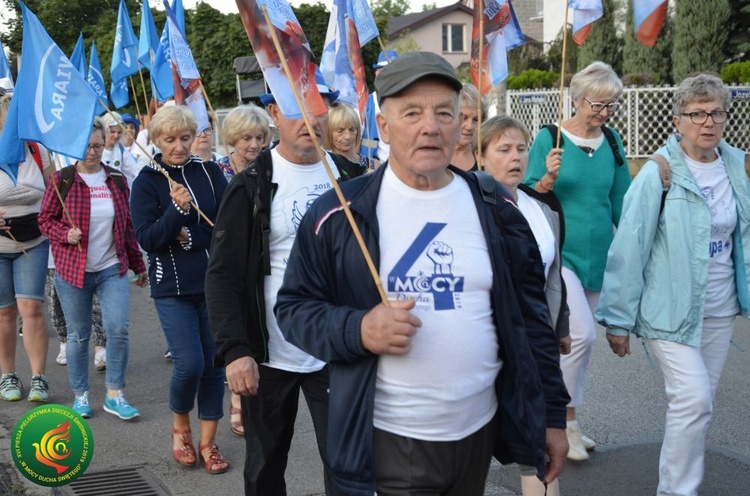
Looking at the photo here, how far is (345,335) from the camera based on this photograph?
2.86 meters

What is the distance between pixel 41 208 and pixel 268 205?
3435 millimetres

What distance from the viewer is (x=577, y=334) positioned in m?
5.29

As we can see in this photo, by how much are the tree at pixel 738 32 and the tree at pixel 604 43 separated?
361 cm

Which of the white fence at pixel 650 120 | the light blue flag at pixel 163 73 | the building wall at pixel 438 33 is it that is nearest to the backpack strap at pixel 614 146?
the light blue flag at pixel 163 73

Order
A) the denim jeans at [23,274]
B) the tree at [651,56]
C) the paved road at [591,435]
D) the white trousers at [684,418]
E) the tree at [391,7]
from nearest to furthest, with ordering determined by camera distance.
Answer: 1. the white trousers at [684,418]
2. the paved road at [591,435]
3. the denim jeans at [23,274]
4. the tree at [651,56]
5. the tree at [391,7]

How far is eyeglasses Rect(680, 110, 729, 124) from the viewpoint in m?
4.76

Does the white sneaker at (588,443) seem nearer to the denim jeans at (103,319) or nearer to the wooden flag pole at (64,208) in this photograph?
the denim jeans at (103,319)

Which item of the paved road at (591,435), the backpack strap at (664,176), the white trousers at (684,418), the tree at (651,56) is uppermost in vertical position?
the tree at (651,56)

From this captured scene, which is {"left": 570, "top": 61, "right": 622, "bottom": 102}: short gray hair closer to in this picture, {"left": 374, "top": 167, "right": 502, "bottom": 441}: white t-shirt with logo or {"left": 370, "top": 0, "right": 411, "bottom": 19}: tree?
{"left": 374, "top": 167, "right": 502, "bottom": 441}: white t-shirt with logo

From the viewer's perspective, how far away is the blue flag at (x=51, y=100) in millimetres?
6363

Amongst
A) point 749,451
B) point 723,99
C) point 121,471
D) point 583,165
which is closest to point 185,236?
point 121,471

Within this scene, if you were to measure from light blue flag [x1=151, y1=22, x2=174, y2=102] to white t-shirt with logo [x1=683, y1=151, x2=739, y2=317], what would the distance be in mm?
6234

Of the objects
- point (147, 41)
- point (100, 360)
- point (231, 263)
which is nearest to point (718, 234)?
point (231, 263)

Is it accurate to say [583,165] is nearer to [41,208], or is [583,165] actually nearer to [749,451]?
[749,451]
